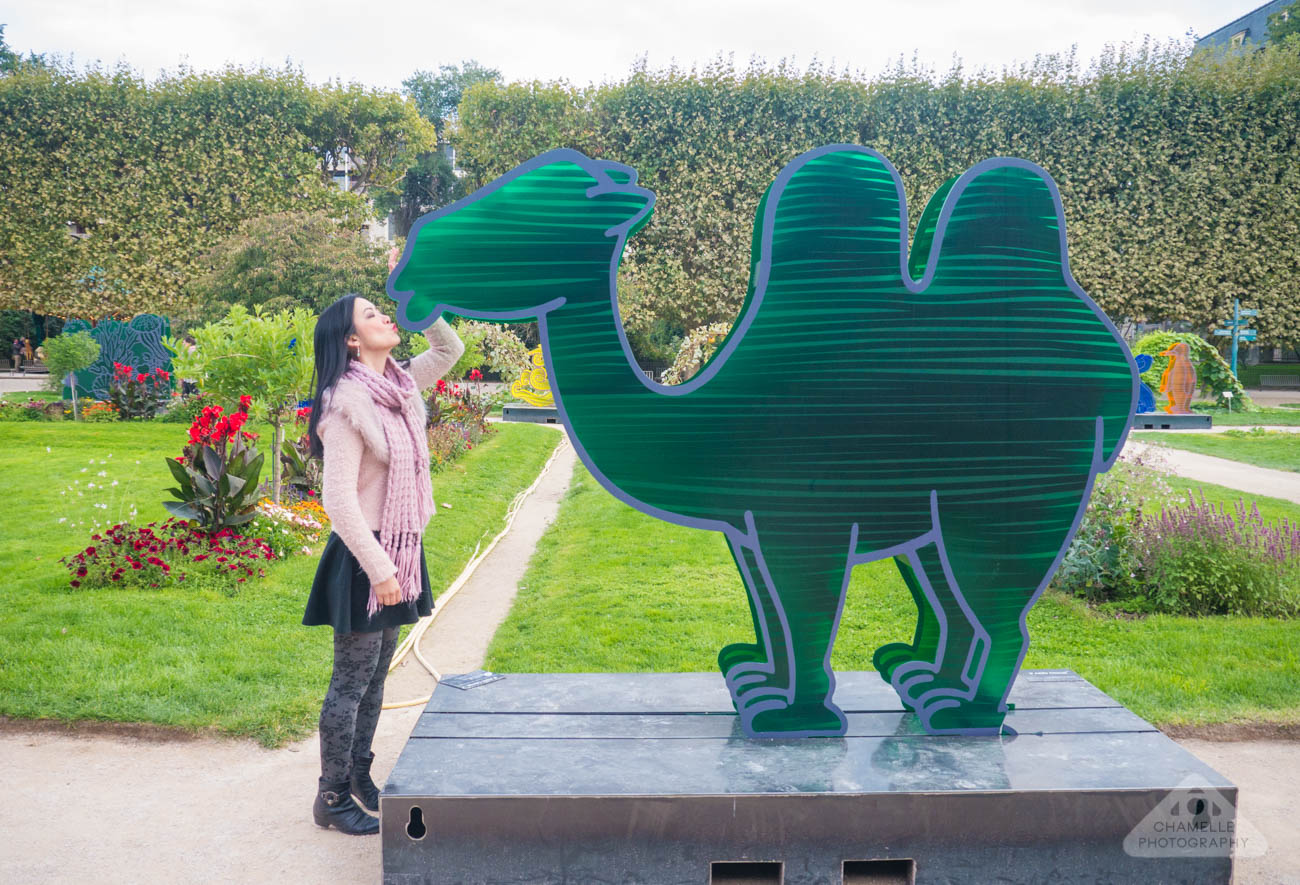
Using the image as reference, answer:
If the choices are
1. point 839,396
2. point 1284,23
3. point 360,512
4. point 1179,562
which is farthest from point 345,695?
point 1284,23

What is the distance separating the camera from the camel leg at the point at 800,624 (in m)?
3.38

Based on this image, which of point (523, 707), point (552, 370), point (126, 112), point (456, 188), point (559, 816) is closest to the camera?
point (559, 816)

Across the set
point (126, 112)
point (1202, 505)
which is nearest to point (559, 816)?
point (1202, 505)

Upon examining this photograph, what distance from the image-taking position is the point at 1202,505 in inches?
256

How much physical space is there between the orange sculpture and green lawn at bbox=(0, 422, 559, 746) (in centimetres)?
1353

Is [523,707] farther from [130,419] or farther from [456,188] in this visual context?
[456,188]

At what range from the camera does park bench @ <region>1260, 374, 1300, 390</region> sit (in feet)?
88.6

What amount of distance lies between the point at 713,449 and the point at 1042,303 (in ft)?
4.58

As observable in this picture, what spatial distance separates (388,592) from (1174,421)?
1707 cm

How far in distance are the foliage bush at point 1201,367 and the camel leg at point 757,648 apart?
16.3 meters

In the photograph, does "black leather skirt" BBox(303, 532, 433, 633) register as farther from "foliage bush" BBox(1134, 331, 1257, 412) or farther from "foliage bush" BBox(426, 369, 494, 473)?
"foliage bush" BBox(1134, 331, 1257, 412)

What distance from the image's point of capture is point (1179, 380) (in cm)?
1672

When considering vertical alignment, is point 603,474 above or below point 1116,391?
below

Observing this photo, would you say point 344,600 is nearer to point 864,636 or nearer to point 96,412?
point 864,636
